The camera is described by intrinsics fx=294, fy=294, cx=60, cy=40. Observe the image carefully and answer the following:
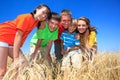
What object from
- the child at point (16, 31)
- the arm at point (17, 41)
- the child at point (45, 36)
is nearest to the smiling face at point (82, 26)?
the child at point (45, 36)

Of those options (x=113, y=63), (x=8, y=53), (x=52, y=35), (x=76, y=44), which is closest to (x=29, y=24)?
(x=8, y=53)

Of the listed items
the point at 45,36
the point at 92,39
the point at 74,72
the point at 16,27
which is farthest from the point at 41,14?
the point at 92,39

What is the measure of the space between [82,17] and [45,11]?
150cm

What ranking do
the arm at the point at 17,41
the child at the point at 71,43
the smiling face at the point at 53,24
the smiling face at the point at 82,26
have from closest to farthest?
the arm at the point at 17,41
the smiling face at the point at 53,24
the child at the point at 71,43
the smiling face at the point at 82,26

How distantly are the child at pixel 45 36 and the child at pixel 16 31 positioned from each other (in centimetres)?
61

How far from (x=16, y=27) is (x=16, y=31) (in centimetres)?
11

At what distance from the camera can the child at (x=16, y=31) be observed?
5516 millimetres

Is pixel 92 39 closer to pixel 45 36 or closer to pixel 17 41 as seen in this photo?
pixel 45 36

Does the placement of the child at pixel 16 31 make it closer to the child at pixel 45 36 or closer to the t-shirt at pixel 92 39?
the child at pixel 45 36

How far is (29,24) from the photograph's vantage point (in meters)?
5.59

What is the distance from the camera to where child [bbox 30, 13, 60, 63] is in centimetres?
646

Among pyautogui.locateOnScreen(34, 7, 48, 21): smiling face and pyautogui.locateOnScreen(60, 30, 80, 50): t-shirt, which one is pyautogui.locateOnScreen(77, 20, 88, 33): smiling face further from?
pyautogui.locateOnScreen(34, 7, 48, 21): smiling face

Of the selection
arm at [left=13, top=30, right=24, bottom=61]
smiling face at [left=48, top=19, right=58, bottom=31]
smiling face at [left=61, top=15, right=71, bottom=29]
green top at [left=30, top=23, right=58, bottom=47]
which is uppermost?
smiling face at [left=61, top=15, right=71, bottom=29]

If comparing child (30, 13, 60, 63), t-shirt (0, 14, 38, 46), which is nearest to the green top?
child (30, 13, 60, 63)
